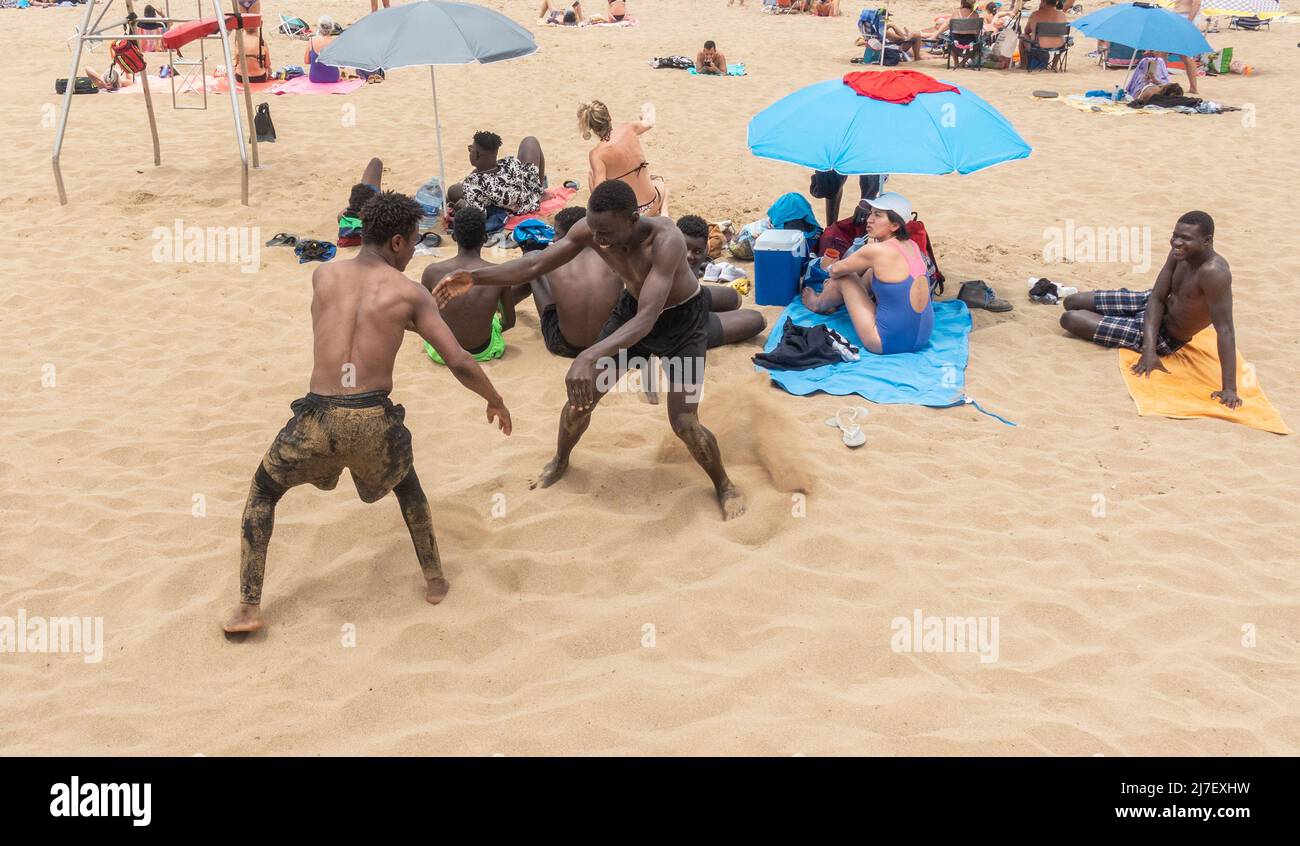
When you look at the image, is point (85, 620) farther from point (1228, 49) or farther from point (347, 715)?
point (1228, 49)

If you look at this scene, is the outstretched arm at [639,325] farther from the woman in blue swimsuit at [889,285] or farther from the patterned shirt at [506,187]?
the patterned shirt at [506,187]

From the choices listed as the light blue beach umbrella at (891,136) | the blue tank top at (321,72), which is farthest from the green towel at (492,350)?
the blue tank top at (321,72)

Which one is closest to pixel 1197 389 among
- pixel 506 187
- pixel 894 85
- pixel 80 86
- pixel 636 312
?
pixel 894 85

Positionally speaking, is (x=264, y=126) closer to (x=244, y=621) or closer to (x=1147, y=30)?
(x=244, y=621)

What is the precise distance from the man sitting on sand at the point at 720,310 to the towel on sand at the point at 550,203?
1933mm

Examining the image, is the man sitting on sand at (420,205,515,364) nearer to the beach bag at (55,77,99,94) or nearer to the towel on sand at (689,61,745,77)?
the towel on sand at (689,61,745,77)

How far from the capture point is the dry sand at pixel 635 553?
3.01 meters

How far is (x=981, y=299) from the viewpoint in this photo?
21.8 feet

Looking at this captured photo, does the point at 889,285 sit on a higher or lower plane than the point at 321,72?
lower

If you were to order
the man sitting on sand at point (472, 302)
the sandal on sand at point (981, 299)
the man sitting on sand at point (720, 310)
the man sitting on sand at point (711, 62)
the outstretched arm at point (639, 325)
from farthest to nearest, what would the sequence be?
1. the man sitting on sand at point (711, 62)
2. the sandal on sand at point (981, 299)
3. the man sitting on sand at point (720, 310)
4. the man sitting on sand at point (472, 302)
5. the outstretched arm at point (639, 325)

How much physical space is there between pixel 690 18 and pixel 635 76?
21.5ft

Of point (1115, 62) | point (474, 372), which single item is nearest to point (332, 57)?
point (474, 372)

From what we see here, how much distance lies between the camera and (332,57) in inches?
277

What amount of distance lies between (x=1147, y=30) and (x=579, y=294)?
943 centimetres
